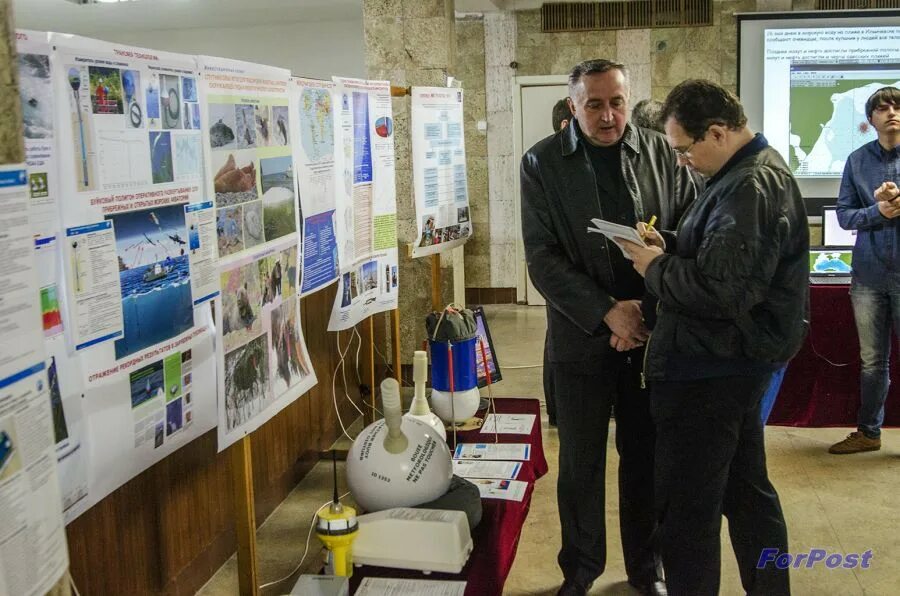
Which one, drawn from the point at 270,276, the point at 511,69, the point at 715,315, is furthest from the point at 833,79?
the point at 270,276

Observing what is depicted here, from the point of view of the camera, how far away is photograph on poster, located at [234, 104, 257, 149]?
227cm

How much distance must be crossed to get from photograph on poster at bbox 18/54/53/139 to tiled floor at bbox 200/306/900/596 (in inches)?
69.7

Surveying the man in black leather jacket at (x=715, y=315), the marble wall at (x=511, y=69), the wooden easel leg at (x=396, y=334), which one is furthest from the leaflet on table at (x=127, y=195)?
the marble wall at (x=511, y=69)

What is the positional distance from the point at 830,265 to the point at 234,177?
123 inches

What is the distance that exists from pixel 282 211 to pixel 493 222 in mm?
5991

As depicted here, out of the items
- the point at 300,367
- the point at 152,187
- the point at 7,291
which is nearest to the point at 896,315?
the point at 300,367

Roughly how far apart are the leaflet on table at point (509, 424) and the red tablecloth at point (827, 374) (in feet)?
5.14

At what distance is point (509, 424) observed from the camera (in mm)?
3279

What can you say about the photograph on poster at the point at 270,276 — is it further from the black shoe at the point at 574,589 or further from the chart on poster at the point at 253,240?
the black shoe at the point at 574,589

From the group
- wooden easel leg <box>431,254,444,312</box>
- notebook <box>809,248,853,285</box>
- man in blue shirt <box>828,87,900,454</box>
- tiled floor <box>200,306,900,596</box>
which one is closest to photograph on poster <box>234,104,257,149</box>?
tiled floor <box>200,306,900,596</box>

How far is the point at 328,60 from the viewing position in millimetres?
11211

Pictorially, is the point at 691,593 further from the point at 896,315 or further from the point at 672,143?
the point at 896,315

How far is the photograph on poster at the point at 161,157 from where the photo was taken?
1.93 m

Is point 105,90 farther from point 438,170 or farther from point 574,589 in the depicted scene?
point 438,170
